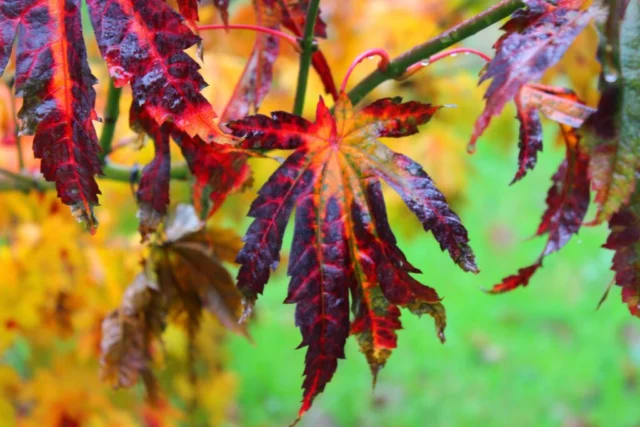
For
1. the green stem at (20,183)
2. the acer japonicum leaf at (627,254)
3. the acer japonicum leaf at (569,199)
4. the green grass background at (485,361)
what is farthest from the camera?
the green grass background at (485,361)

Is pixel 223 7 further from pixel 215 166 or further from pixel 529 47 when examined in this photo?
pixel 529 47

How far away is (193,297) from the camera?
93 centimetres

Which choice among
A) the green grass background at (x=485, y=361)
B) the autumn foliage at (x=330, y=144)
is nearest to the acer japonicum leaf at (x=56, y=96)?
the autumn foliage at (x=330, y=144)

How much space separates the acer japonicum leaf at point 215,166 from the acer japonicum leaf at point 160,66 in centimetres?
12

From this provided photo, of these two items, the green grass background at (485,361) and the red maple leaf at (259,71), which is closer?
the red maple leaf at (259,71)

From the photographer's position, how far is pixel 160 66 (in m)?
0.54

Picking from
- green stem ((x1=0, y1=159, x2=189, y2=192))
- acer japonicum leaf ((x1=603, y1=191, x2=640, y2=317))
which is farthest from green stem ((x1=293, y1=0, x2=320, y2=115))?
acer japonicum leaf ((x1=603, y1=191, x2=640, y2=317))

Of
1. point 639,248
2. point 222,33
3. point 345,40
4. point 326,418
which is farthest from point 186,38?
point 326,418

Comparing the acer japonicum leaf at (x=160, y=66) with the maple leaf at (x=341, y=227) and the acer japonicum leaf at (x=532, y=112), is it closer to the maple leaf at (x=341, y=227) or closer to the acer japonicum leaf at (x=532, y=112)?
the maple leaf at (x=341, y=227)

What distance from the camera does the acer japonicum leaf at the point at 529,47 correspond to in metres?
0.51

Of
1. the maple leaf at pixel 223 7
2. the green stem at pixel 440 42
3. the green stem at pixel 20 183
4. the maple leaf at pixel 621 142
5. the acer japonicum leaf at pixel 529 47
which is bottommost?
the maple leaf at pixel 621 142

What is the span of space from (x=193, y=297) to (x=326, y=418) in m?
2.41

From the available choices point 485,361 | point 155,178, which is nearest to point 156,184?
point 155,178

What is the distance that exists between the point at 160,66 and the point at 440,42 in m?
0.26
